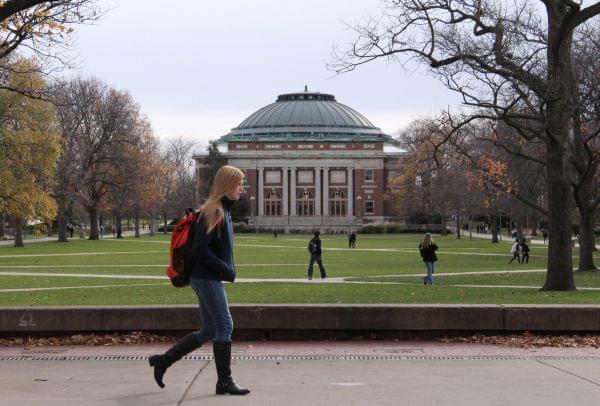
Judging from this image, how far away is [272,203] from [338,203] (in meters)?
10.6

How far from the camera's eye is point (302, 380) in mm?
8508

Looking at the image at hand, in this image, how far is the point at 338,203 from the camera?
134750 mm

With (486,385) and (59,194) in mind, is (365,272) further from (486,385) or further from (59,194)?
(59,194)

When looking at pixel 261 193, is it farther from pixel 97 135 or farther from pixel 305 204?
pixel 97 135

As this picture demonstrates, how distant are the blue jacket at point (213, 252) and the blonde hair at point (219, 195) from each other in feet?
0.18

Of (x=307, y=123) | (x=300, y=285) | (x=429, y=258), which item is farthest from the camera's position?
(x=307, y=123)

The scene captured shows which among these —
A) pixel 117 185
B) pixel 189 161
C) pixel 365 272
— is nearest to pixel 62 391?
pixel 365 272

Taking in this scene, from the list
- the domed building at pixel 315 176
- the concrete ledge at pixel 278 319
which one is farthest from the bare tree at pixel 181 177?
the concrete ledge at pixel 278 319

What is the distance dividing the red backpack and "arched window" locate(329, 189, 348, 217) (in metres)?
127

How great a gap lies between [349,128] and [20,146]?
99063mm

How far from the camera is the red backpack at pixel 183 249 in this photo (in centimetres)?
773

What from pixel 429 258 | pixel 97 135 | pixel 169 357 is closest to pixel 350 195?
pixel 97 135

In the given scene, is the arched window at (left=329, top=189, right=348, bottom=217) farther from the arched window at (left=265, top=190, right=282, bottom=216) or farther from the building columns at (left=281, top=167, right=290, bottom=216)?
the arched window at (left=265, top=190, right=282, bottom=216)

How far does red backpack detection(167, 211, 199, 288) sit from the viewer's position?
7727 mm
